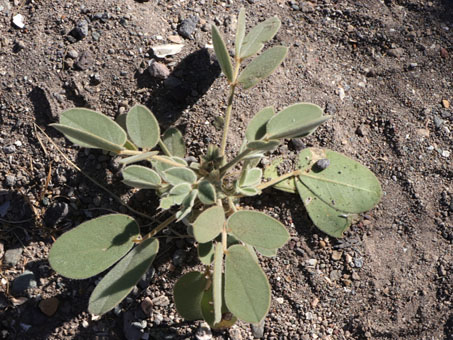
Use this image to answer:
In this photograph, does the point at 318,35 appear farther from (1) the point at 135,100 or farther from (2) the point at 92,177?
(2) the point at 92,177

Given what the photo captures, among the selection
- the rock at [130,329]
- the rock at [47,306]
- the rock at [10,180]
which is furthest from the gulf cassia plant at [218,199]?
the rock at [10,180]

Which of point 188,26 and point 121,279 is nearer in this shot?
point 121,279

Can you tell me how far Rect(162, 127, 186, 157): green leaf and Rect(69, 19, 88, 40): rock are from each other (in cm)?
55

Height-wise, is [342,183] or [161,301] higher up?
[342,183]

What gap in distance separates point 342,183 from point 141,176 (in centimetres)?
75

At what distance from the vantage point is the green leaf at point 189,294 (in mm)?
1535

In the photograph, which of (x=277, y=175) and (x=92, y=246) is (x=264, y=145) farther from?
(x=92, y=246)

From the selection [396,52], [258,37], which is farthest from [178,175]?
[396,52]

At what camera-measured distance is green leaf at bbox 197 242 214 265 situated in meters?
1.44

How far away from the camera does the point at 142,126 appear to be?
57.4 inches

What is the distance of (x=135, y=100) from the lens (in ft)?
5.79

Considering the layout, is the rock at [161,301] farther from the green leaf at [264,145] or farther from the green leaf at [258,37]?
the green leaf at [258,37]

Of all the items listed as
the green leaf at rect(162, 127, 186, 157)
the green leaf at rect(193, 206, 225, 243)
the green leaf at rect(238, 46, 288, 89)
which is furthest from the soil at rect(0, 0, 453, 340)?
the green leaf at rect(193, 206, 225, 243)

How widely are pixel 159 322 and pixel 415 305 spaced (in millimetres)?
994
